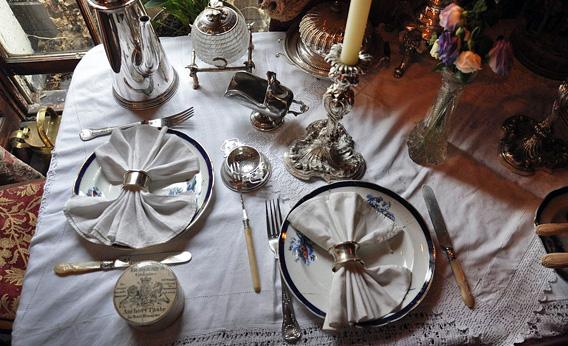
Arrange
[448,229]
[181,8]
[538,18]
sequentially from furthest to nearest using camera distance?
[181,8] → [538,18] → [448,229]

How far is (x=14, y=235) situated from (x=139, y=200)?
376mm

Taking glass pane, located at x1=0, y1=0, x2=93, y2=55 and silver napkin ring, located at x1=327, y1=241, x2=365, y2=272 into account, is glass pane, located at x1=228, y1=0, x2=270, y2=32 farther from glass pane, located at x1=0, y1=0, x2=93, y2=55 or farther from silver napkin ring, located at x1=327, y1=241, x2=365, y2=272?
silver napkin ring, located at x1=327, y1=241, x2=365, y2=272

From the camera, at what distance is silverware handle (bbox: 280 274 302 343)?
0.53 metres

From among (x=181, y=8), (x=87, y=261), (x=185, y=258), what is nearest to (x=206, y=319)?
(x=185, y=258)

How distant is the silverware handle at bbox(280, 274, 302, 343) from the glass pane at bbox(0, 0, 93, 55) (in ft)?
3.35

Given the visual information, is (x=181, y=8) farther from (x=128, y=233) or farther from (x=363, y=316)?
(x=363, y=316)

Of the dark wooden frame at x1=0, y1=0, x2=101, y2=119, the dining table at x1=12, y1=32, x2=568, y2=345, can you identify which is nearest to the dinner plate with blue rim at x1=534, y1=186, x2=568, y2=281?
the dining table at x1=12, y1=32, x2=568, y2=345

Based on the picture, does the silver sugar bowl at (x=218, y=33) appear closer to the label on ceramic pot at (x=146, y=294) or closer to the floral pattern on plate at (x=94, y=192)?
the floral pattern on plate at (x=94, y=192)

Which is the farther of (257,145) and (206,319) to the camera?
(257,145)

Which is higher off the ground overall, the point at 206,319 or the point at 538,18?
the point at 538,18

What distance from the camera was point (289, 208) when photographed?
2.10 ft

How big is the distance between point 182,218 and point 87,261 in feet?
0.48

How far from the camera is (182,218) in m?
0.60

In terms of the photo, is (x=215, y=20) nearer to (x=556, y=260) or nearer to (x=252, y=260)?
(x=252, y=260)
